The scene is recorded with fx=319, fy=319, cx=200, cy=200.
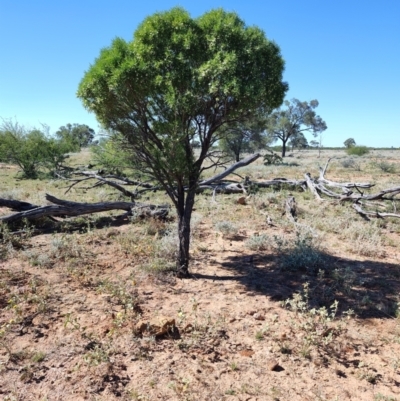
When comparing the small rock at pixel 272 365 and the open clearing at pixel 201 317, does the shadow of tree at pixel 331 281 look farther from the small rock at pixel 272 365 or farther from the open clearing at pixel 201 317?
the small rock at pixel 272 365

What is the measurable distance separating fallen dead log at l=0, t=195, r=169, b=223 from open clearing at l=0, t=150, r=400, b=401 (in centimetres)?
75

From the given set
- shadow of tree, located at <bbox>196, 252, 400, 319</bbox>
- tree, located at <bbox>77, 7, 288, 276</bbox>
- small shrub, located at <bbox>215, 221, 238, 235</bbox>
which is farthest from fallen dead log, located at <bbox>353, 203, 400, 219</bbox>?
tree, located at <bbox>77, 7, 288, 276</bbox>

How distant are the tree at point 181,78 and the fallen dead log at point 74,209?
4.53 m

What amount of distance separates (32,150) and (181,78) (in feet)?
70.9

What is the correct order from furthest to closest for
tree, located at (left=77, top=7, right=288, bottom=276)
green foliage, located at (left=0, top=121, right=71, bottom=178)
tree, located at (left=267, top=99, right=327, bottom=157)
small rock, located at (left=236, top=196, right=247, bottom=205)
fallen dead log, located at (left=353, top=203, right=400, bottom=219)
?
tree, located at (left=267, top=99, right=327, bottom=157), green foliage, located at (left=0, top=121, right=71, bottom=178), small rock, located at (left=236, top=196, right=247, bottom=205), fallen dead log, located at (left=353, top=203, right=400, bottom=219), tree, located at (left=77, top=7, right=288, bottom=276)

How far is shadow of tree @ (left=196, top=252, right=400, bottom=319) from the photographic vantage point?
A: 5.23m

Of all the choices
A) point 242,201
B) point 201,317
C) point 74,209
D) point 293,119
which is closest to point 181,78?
point 201,317

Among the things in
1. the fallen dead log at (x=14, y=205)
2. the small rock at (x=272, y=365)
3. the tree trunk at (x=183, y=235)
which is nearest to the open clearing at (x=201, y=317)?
the small rock at (x=272, y=365)

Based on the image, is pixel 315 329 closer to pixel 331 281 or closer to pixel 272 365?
pixel 272 365

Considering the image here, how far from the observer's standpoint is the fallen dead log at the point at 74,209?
8.93 meters

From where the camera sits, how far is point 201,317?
4742 mm

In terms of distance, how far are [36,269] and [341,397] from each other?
18.7ft

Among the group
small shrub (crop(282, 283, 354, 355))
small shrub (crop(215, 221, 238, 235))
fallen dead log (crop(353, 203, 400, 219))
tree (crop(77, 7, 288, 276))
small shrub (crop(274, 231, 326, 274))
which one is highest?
tree (crop(77, 7, 288, 276))

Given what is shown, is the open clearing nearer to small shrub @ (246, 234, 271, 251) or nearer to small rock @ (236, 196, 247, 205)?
small shrub @ (246, 234, 271, 251)
